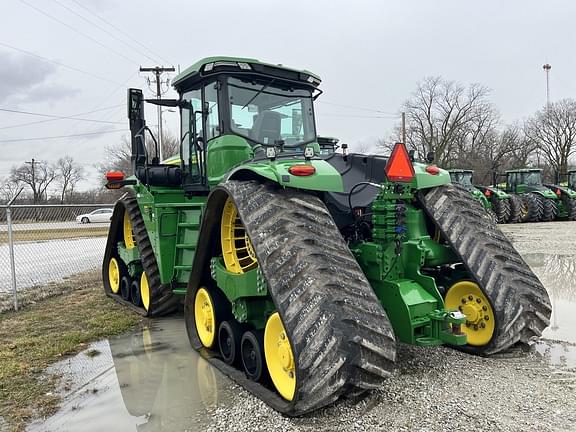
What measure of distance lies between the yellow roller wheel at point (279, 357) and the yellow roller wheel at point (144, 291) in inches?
132

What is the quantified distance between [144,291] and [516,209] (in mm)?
19185

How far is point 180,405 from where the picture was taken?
156 inches

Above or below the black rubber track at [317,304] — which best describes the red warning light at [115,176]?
above

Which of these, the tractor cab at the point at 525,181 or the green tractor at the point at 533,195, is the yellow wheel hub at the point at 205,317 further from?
the tractor cab at the point at 525,181

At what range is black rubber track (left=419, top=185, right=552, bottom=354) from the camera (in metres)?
4.29

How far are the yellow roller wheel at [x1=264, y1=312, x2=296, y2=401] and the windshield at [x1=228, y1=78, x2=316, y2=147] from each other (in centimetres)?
230

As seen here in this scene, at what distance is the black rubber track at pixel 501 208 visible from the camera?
68.5 ft

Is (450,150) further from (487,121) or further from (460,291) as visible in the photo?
(460,291)

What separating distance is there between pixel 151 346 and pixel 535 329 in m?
4.02

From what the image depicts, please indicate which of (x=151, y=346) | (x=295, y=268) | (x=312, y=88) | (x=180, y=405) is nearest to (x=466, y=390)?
(x=295, y=268)

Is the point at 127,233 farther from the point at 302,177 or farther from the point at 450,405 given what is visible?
the point at 450,405

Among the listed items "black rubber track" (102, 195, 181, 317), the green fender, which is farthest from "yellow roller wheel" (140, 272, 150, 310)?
the green fender

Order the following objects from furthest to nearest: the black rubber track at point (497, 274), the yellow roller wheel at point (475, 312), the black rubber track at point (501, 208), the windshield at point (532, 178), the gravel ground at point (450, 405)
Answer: the windshield at point (532, 178) < the black rubber track at point (501, 208) < the yellow roller wheel at point (475, 312) < the black rubber track at point (497, 274) < the gravel ground at point (450, 405)

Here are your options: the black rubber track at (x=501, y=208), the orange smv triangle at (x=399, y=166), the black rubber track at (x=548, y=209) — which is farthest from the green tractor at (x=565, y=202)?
the orange smv triangle at (x=399, y=166)
